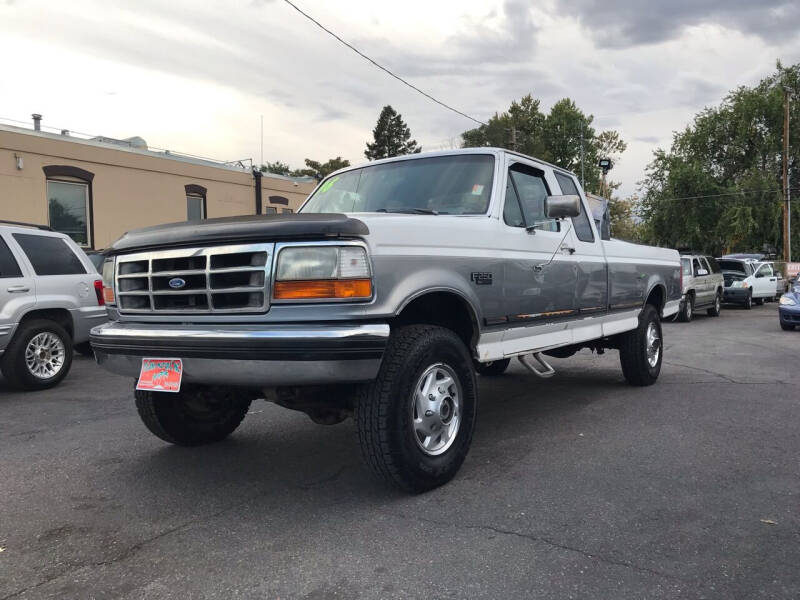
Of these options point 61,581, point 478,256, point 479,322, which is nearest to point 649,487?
point 479,322

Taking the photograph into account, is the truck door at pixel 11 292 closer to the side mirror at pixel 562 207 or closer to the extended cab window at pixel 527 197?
the extended cab window at pixel 527 197

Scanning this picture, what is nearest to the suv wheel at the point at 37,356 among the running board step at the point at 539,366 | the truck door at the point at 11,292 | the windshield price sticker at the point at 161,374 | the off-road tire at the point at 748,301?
the truck door at the point at 11,292

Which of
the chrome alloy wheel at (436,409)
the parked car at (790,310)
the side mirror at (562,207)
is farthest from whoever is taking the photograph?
the parked car at (790,310)

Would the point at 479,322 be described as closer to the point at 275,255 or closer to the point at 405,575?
the point at 275,255

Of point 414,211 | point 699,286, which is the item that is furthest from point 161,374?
point 699,286

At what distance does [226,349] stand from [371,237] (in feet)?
2.95

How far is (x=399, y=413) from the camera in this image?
11.4 feet

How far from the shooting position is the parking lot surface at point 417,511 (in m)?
2.76

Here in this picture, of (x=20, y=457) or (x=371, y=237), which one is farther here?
(x=20, y=457)

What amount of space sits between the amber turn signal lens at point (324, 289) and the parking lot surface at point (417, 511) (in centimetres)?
112

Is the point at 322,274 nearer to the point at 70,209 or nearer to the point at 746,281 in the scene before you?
the point at 70,209

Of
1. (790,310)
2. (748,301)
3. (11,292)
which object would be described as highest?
(11,292)

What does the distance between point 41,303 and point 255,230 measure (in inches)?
202

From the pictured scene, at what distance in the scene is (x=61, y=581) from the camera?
2783mm
